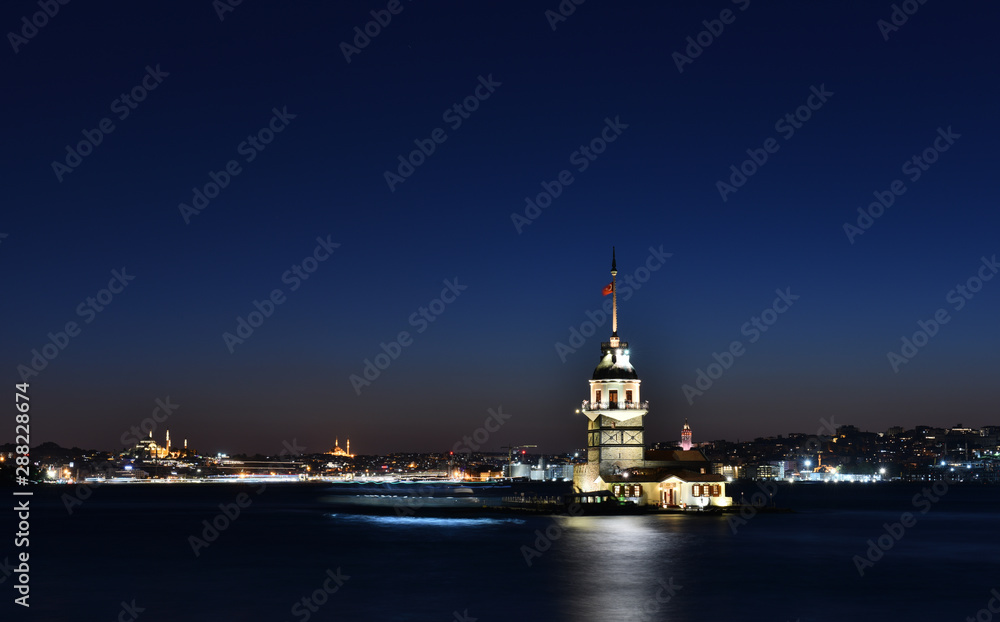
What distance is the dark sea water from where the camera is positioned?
131ft

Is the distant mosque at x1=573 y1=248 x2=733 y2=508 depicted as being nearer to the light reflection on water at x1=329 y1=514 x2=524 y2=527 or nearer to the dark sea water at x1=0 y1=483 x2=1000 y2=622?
the dark sea water at x1=0 y1=483 x2=1000 y2=622

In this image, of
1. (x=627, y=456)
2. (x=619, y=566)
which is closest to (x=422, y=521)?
(x=627, y=456)

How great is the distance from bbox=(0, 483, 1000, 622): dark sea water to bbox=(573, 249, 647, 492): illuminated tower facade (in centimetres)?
521

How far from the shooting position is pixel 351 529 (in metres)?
81.6

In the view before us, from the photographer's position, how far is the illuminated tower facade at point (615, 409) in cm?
8444

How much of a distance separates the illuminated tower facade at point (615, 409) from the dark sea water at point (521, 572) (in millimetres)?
5207

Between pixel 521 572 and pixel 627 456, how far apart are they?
118 ft

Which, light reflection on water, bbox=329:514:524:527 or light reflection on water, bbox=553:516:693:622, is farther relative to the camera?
light reflection on water, bbox=329:514:524:527

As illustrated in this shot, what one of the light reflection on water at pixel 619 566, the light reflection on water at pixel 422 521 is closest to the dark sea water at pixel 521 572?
the light reflection on water at pixel 619 566

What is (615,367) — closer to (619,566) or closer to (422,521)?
(422,521)

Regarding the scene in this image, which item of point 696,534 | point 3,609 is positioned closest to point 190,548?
point 3,609

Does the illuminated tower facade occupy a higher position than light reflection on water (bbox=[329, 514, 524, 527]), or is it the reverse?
the illuminated tower facade

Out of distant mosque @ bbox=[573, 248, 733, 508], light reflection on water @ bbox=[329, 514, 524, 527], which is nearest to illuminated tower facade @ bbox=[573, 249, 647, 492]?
distant mosque @ bbox=[573, 248, 733, 508]

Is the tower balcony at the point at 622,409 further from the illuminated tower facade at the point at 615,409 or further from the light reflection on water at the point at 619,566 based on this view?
the light reflection on water at the point at 619,566
